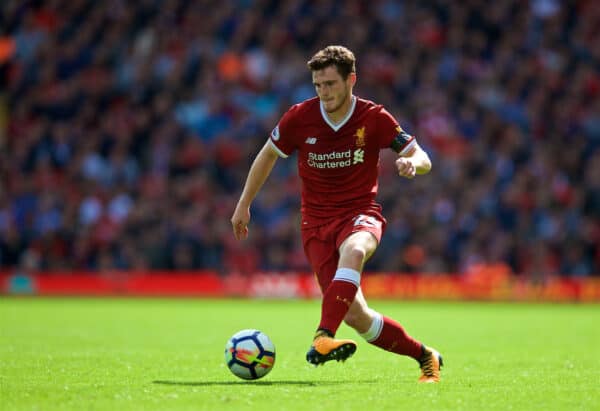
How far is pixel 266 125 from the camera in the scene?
24.1 metres

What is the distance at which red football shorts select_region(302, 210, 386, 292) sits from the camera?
7387 millimetres

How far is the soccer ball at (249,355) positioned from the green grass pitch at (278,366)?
0.43ft

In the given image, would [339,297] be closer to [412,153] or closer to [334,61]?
[412,153]

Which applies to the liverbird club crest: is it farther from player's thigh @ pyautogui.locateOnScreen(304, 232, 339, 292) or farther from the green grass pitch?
the green grass pitch

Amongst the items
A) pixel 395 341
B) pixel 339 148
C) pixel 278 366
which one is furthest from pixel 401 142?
pixel 278 366

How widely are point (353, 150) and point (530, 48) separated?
20.2 metres

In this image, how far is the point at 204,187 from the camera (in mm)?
23422

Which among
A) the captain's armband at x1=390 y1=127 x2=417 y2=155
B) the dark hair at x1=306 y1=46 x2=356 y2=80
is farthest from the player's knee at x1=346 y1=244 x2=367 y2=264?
the dark hair at x1=306 y1=46 x2=356 y2=80

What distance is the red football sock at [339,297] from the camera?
6.79m

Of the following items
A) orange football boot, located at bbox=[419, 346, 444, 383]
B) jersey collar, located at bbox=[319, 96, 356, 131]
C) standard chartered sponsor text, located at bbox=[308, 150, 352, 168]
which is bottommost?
orange football boot, located at bbox=[419, 346, 444, 383]

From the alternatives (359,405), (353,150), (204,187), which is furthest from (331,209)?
(204,187)

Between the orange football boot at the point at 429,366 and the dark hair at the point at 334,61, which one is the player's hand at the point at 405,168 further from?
the orange football boot at the point at 429,366

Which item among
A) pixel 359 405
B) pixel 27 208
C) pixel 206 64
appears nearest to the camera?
pixel 359 405

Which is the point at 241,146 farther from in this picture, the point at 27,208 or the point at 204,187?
the point at 27,208
